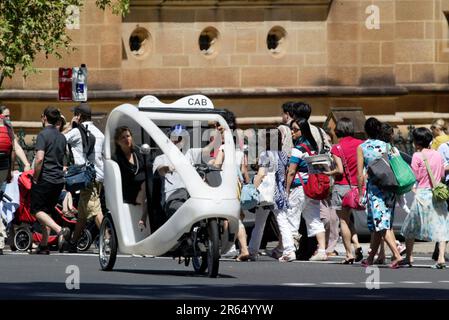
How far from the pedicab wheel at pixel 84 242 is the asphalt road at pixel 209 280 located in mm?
1923

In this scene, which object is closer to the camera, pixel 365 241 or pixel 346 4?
pixel 365 241

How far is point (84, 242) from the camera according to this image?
1054 inches

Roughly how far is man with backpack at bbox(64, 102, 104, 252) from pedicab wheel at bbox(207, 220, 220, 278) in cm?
538

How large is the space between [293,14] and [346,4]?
38.5 inches

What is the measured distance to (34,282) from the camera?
19.8 metres

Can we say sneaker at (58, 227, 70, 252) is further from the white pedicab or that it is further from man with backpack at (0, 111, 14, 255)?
the white pedicab

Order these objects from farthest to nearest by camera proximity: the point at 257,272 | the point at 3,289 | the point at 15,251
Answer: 1. the point at 15,251
2. the point at 257,272
3. the point at 3,289

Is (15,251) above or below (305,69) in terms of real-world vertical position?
below

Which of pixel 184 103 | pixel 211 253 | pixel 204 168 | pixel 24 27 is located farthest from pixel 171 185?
pixel 24 27

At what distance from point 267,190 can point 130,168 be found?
3.31m

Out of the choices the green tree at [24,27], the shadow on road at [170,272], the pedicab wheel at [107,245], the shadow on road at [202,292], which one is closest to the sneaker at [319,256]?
the shadow on road at [170,272]
